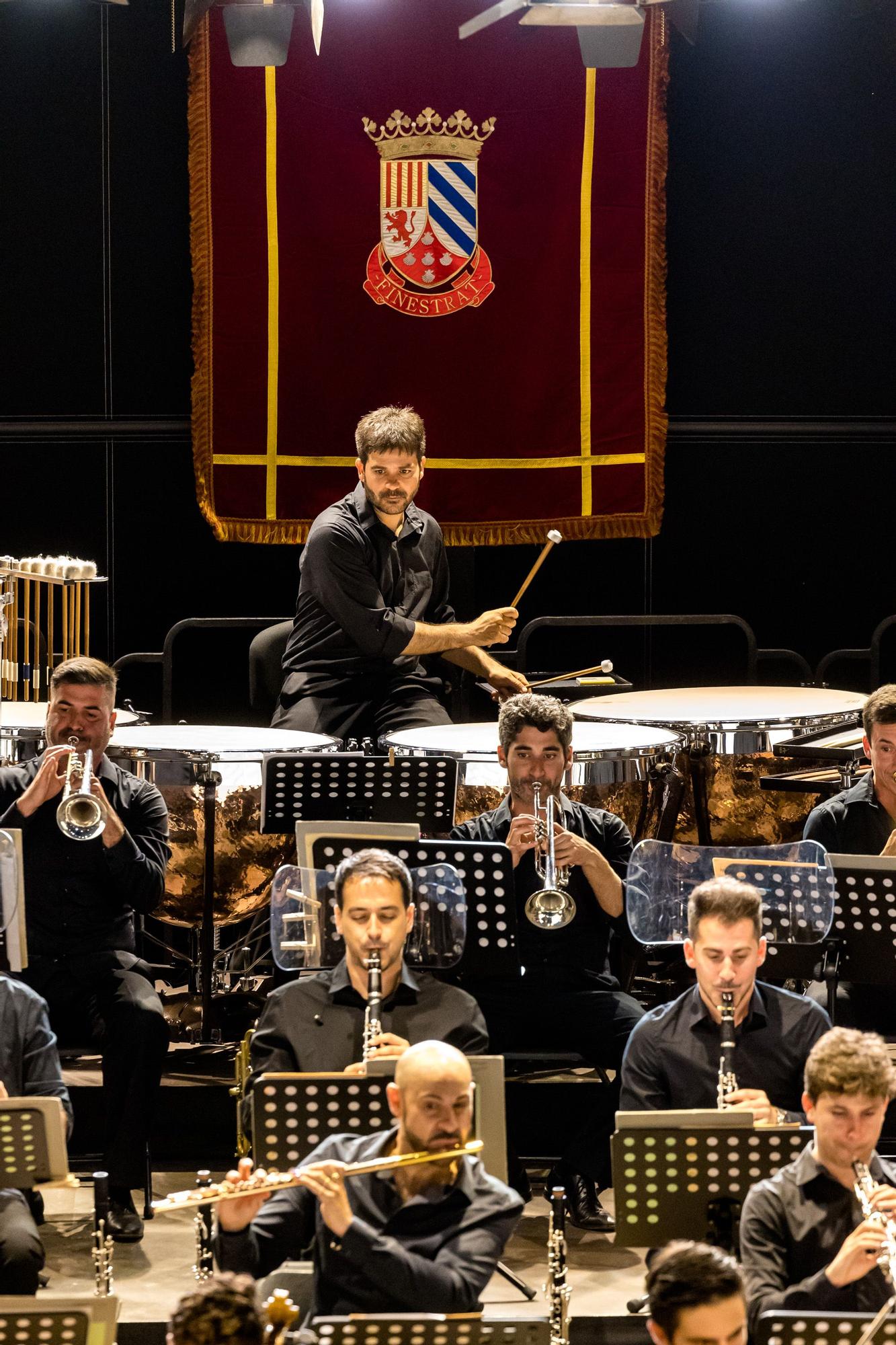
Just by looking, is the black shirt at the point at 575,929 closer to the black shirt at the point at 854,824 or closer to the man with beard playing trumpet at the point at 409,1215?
the black shirt at the point at 854,824

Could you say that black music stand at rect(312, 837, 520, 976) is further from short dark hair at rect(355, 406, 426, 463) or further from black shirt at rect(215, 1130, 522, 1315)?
short dark hair at rect(355, 406, 426, 463)

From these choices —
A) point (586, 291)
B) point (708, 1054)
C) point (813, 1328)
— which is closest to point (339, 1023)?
point (708, 1054)

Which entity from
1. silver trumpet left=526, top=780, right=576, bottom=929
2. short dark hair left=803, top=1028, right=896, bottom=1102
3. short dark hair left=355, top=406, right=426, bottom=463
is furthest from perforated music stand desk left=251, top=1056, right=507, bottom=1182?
short dark hair left=355, top=406, right=426, bottom=463

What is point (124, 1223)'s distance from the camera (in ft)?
14.6

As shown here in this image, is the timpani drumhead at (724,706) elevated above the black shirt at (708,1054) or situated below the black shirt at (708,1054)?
above

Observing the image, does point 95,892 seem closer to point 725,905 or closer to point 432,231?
point 725,905

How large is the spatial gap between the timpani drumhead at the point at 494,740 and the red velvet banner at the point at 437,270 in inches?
81.6

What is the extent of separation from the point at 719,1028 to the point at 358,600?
237cm

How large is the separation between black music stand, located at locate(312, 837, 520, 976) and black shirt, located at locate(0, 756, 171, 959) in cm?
69

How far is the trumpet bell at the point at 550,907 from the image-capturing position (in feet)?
14.9

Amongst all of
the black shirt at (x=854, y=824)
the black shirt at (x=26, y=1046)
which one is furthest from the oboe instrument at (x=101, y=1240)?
the black shirt at (x=854, y=824)

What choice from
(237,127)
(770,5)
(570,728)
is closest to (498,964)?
(570,728)

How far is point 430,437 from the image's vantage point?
7.54 meters

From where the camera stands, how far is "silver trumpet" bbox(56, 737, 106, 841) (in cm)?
463
